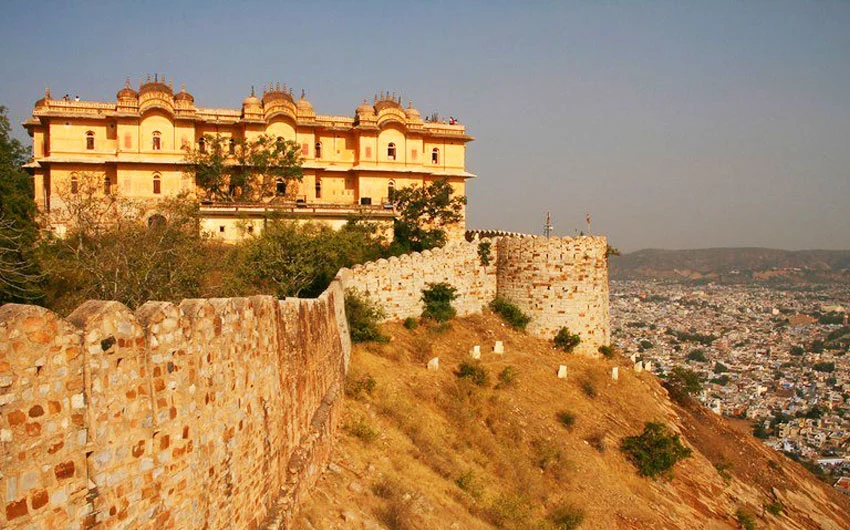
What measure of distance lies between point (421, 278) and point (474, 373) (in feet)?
14.1

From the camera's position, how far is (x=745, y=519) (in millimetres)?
17953

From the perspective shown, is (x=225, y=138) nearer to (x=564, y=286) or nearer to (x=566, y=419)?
Answer: (x=564, y=286)

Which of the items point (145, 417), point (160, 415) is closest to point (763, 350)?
point (160, 415)

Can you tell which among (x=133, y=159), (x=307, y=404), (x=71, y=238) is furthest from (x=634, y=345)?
(x=307, y=404)

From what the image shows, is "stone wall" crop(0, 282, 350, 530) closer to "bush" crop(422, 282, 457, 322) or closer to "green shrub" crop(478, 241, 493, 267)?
"bush" crop(422, 282, 457, 322)

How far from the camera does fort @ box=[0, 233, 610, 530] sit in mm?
3902

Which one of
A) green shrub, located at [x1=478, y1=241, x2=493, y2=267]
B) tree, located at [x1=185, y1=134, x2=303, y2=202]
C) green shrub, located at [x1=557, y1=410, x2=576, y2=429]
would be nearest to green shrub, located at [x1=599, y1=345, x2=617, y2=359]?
green shrub, located at [x1=478, y1=241, x2=493, y2=267]

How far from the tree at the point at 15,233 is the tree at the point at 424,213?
13.1 m

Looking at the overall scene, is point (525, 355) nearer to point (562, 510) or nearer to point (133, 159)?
point (562, 510)

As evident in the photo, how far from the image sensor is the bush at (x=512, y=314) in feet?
76.7

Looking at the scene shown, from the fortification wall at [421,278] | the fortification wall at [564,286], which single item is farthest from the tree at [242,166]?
the fortification wall at [564,286]

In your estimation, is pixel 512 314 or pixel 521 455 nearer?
pixel 521 455

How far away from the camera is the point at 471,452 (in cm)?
1532

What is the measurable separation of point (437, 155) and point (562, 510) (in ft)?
80.7
